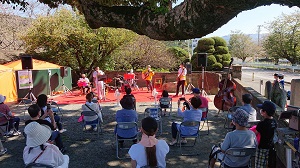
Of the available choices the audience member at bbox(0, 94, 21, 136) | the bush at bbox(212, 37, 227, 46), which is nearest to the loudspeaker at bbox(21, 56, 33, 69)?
the audience member at bbox(0, 94, 21, 136)

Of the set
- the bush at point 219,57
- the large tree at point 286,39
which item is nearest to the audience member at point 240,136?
the bush at point 219,57

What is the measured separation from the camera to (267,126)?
3.49 m

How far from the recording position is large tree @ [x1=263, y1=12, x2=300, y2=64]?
3122cm

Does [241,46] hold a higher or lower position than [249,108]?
higher

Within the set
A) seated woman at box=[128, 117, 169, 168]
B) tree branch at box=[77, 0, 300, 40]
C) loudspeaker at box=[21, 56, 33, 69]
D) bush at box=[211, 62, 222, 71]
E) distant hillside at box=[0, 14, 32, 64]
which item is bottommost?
seated woman at box=[128, 117, 169, 168]

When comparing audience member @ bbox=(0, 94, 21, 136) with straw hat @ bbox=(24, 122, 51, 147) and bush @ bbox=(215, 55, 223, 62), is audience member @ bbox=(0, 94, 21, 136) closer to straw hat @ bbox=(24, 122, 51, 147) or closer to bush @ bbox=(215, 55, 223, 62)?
straw hat @ bbox=(24, 122, 51, 147)

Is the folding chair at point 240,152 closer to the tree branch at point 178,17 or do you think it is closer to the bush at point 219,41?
the tree branch at point 178,17

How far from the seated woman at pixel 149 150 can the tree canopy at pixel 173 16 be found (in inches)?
68.1

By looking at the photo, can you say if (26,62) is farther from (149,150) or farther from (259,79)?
(259,79)

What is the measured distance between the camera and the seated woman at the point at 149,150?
2.75 meters

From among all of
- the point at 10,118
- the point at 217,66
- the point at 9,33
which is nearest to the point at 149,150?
the point at 10,118

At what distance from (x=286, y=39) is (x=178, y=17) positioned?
33.5 meters

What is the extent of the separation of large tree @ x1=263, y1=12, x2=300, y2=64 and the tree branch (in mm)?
32290

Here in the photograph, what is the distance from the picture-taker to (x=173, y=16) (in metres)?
3.95
